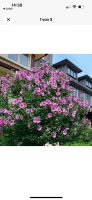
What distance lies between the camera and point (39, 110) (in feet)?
14.5

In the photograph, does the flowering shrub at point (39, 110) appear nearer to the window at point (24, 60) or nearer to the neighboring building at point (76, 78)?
the window at point (24, 60)

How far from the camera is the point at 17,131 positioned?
4.68m

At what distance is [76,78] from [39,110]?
2065cm

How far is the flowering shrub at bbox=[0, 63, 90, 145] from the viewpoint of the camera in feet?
14.5

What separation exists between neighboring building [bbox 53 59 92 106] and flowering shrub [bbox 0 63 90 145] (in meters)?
15.9

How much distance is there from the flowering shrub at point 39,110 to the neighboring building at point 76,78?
1595 cm

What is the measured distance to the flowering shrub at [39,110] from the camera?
4434 millimetres

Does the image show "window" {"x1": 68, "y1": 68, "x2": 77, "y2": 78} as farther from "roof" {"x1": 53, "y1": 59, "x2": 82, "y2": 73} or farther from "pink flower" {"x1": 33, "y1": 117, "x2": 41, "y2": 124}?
"pink flower" {"x1": 33, "y1": 117, "x2": 41, "y2": 124}

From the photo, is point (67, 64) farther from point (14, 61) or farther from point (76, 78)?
point (14, 61)

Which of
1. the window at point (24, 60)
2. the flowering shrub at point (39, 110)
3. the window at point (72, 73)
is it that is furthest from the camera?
the window at point (72, 73)
